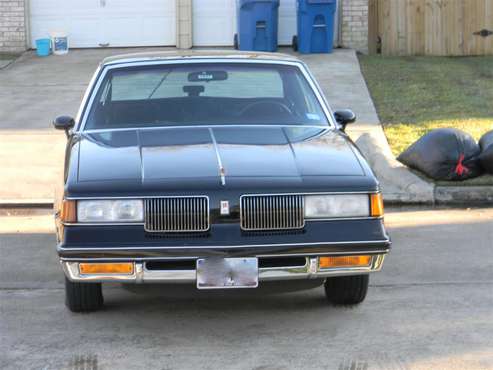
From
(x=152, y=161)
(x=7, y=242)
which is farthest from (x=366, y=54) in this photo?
(x=152, y=161)

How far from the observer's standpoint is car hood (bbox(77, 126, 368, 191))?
5.36 meters

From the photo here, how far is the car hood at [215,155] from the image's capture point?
211 inches

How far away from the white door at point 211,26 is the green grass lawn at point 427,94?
2.70 m

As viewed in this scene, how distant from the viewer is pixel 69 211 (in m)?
5.17

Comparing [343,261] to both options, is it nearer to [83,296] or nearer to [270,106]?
[83,296]

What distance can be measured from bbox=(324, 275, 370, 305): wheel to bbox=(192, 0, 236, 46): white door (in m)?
13.0

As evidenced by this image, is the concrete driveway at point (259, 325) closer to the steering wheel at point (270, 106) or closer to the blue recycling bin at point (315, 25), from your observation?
the steering wheel at point (270, 106)

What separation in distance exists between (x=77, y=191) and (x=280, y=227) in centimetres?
111

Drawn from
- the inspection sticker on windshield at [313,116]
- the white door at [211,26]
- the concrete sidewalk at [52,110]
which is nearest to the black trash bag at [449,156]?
the concrete sidewalk at [52,110]

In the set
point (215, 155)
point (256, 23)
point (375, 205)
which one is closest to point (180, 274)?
point (215, 155)

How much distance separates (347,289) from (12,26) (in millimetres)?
14080

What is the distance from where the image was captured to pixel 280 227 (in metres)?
5.18

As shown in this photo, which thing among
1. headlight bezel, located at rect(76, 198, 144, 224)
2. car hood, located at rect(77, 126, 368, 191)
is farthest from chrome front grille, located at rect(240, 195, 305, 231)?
headlight bezel, located at rect(76, 198, 144, 224)

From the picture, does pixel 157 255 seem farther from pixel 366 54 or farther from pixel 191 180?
pixel 366 54
